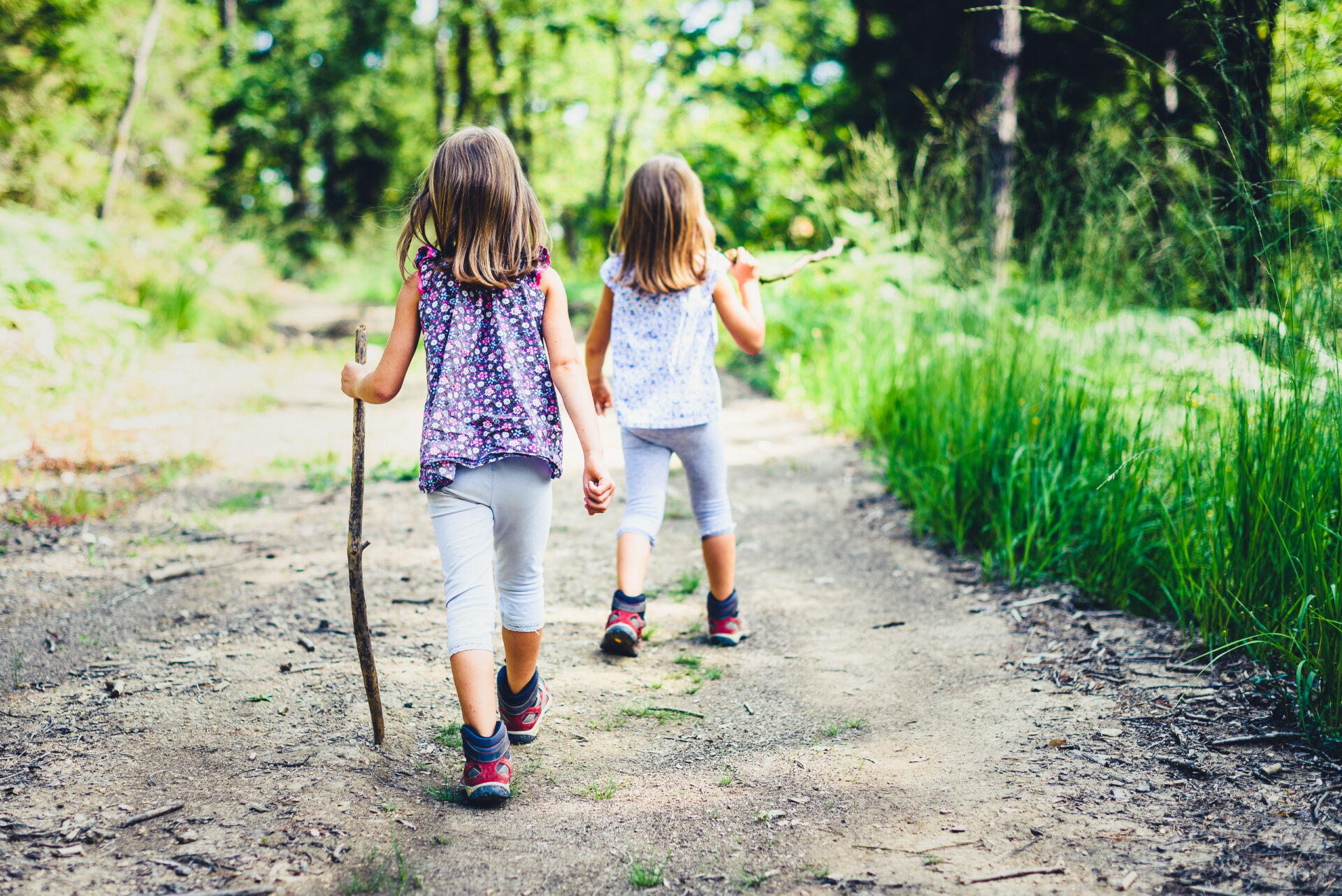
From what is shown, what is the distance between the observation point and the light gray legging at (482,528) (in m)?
2.16

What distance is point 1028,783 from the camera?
2.19 metres

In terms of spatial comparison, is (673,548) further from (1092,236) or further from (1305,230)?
(1305,230)

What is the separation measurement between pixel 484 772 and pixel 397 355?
106cm

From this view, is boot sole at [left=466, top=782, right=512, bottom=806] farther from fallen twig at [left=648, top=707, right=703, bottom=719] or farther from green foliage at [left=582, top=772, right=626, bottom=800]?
fallen twig at [left=648, top=707, right=703, bottom=719]

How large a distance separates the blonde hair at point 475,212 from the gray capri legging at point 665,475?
38.7 inches

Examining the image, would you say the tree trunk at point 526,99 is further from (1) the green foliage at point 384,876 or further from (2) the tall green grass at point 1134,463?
(1) the green foliage at point 384,876

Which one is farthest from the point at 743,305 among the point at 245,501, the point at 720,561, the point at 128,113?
the point at 128,113

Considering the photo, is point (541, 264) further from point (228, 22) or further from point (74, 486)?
point (228, 22)

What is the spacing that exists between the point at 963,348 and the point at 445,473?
2.99 m

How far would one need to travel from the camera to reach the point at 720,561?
3.14 meters

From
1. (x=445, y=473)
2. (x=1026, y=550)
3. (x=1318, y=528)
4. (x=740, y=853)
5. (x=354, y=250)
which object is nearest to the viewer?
(x=740, y=853)

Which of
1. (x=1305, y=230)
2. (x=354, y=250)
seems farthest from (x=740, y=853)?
(x=354, y=250)

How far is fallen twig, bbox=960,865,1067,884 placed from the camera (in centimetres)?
179

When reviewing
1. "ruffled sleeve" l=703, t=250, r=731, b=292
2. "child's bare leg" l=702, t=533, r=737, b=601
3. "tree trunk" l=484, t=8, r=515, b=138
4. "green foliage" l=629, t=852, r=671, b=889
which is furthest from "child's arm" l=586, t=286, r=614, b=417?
"tree trunk" l=484, t=8, r=515, b=138
